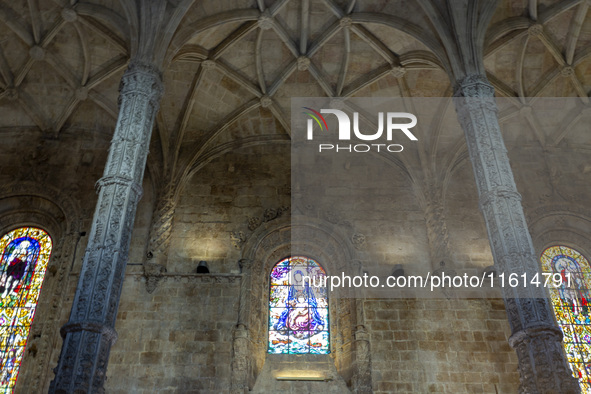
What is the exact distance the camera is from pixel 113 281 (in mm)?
8000

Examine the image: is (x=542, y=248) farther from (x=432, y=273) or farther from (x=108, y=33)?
(x=108, y=33)

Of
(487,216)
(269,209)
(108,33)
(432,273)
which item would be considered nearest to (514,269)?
(487,216)

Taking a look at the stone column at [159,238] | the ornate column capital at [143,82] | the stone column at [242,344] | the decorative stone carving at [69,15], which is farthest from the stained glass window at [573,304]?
the decorative stone carving at [69,15]

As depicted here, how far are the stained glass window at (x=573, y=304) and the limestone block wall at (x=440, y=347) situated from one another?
1557 millimetres

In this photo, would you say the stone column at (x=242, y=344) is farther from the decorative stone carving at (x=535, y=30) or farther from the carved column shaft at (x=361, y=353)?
the decorative stone carving at (x=535, y=30)

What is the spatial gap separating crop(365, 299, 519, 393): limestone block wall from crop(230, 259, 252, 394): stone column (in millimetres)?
2761

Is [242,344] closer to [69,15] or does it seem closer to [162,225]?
[162,225]

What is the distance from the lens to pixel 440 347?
39.1 ft

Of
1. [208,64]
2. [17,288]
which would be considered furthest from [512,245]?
[17,288]

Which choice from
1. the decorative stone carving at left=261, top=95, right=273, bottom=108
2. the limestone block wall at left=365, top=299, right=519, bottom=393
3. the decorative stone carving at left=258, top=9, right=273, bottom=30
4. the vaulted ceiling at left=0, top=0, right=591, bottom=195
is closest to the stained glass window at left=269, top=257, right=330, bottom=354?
the limestone block wall at left=365, top=299, right=519, bottom=393

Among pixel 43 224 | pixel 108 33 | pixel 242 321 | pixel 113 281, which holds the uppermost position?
pixel 108 33

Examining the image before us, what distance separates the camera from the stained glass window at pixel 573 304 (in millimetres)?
12148

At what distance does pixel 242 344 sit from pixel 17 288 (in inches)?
227

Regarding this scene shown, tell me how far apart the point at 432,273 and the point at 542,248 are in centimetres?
303
